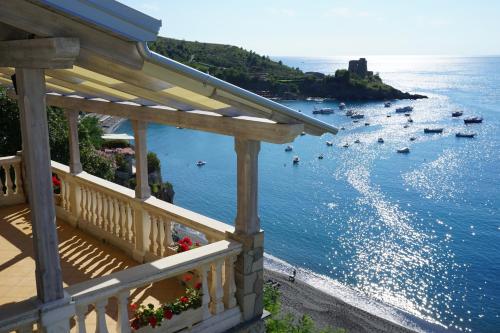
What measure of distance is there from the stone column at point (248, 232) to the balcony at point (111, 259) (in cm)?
9

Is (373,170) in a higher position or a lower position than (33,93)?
lower

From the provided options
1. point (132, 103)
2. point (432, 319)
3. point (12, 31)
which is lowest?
point (432, 319)

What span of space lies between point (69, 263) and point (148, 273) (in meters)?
2.37

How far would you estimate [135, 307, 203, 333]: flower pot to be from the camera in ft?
12.4

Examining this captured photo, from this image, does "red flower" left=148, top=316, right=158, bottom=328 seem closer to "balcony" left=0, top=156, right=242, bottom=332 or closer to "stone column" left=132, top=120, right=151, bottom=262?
"balcony" left=0, top=156, right=242, bottom=332

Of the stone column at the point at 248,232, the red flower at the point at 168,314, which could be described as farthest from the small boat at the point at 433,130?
the red flower at the point at 168,314

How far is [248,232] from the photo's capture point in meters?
4.21

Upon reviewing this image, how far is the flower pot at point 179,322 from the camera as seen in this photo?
3.78 meters

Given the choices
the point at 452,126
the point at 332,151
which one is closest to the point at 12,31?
the point at 332,151

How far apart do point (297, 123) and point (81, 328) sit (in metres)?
2.27

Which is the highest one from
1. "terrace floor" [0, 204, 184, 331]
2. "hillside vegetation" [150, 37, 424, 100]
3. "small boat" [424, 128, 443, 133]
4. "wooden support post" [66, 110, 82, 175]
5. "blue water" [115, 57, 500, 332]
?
"wooden support post" [66, 110, 82, 175]

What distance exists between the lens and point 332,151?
157 ft

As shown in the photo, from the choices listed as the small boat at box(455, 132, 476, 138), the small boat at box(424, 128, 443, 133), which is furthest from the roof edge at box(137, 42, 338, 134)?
the small boat at box(424, 128, 443, 133)

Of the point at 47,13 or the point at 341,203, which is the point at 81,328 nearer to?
the point at 47,13
